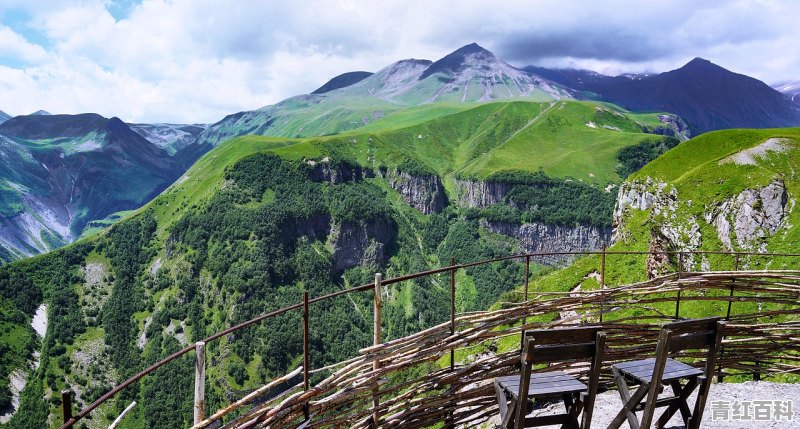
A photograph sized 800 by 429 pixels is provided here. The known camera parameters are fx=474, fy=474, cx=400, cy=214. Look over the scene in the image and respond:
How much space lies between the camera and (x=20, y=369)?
123m

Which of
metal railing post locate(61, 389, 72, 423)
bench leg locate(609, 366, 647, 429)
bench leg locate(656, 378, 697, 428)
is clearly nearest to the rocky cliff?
bench leg locate(656, 378, 697, 428)

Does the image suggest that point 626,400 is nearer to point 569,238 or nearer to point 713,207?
point 713,207

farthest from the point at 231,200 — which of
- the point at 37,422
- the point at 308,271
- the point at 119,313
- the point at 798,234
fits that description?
the point at 798,234

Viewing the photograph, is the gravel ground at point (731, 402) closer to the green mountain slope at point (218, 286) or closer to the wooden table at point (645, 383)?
the wooden table at point (645, 383)

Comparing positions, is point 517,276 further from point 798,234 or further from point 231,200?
point 798,234

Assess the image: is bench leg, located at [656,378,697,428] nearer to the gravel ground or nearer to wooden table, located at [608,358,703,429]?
wooden table, located at [608,358,703,429]

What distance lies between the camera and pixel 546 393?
463 centimetres

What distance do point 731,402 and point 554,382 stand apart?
442 cm

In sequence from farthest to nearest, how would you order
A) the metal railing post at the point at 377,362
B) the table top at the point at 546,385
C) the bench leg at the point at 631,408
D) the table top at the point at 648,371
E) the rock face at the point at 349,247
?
the rock face at the point at 349,247 < the metal railing post at the point at 377,362 < the table top at the point at 648,371 < the bench leg at the point at 631,408 < the table top at the point at 546,385

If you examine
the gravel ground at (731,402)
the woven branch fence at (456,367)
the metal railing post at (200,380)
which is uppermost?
the metal railing post at (200,380)

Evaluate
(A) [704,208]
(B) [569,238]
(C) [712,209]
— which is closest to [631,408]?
(C) [712,209]

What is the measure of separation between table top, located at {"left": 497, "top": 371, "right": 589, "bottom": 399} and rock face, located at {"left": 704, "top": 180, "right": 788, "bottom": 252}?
104 feet

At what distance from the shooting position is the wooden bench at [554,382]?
4.39 metres

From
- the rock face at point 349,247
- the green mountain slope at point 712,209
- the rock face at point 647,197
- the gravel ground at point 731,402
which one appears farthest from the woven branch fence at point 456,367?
the rock face at point 349,247
